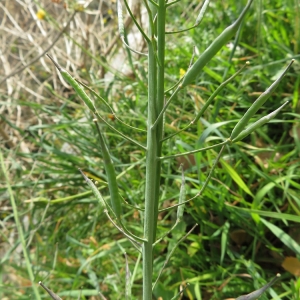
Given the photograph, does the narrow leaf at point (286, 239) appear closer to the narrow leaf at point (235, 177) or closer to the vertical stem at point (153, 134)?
the narrow leaf at point (235, 177)

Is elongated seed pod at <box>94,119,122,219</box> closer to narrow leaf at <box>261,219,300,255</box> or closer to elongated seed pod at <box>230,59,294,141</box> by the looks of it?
elongated seed pod at <box>230,59,294,141</box>

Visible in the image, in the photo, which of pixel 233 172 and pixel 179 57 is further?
pixel 179 57

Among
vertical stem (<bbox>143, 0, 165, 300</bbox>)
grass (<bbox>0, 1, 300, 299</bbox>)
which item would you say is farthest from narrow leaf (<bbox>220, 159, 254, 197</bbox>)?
vertical stem (<bbox>143, 0, 165, 300</bbox>)

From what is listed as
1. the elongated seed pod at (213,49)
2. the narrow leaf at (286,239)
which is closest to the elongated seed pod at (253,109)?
the elongated seed pod at (213,49)

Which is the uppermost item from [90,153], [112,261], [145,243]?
[90,153]

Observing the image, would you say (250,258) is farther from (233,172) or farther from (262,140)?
(262,140)


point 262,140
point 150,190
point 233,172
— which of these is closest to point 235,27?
point 150,190

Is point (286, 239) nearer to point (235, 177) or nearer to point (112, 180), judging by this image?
point (235, 177)

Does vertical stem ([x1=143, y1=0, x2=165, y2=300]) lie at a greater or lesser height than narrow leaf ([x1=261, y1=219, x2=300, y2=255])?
greater
